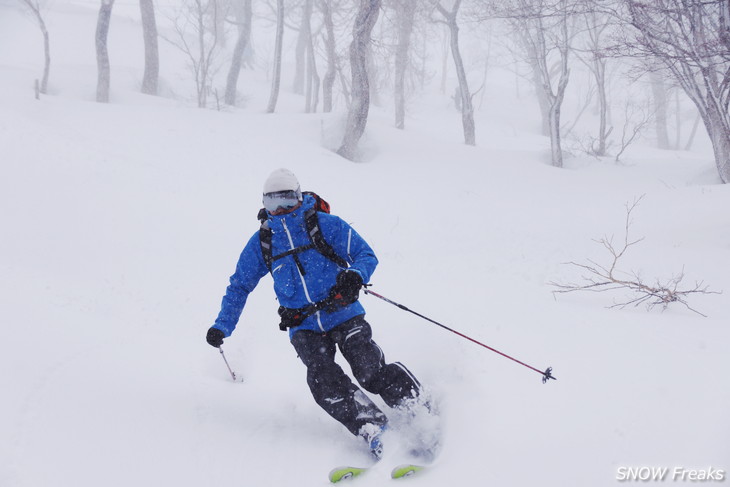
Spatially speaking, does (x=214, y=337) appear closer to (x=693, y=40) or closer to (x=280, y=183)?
(x=280, y=183)

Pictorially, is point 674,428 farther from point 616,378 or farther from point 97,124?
point 97,124

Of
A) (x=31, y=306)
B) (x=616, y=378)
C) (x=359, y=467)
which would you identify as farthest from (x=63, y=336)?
(x=616, y=378)

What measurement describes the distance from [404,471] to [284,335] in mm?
2660

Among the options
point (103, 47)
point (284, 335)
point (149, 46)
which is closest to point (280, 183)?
point (284, 335)

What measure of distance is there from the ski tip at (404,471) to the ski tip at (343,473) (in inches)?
8.9

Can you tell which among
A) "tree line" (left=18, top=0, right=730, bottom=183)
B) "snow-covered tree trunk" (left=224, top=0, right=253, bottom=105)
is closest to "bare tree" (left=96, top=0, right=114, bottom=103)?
"tree line" (left=18, top=0, right=730, bottom=183)

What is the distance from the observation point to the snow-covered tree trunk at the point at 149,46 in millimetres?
19156

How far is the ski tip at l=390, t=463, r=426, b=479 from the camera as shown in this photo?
2.93 meters

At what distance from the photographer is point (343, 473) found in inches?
117

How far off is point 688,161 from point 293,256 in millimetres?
15579

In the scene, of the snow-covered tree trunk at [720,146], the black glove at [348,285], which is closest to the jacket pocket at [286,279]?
the black glove at [348,285]

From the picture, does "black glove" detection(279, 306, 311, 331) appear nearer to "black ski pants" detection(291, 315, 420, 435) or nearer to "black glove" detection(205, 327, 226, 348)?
"black ski pants" detection(291, 315, 420, 435)

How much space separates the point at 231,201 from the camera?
31.9ft

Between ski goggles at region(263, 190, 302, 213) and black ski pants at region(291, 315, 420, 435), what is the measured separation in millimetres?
935
